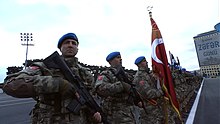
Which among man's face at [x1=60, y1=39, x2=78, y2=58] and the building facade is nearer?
man's face at [x1=60, y1=39, x2=78, y2=58]

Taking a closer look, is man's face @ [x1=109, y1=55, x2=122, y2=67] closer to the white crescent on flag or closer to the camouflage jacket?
the camouflage jacket

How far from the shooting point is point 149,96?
14.2ft

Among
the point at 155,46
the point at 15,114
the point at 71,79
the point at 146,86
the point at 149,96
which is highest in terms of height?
the point at 155,46

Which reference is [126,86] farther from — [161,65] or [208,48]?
[208,48]

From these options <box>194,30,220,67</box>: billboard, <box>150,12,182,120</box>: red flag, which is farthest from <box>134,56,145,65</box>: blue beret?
<box>194,30,220,67</box>: billboard

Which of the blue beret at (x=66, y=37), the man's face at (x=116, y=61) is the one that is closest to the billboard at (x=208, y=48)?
the man's face at (x=116, y=61)

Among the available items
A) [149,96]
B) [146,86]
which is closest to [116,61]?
[146,86]

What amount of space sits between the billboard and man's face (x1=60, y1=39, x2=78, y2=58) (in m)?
49.5

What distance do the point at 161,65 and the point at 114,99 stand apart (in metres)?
1.80

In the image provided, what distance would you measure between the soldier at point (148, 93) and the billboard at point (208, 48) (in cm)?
4703

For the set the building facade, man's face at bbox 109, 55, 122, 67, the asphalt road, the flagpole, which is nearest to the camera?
man's face at bbox 109, 55, 122, 67

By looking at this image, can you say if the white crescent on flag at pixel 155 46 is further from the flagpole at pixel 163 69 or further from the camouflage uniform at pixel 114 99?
the camouflage uniform at pixel 114 99

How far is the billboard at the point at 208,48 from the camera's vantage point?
48.2m

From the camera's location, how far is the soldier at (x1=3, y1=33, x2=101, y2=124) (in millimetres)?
1845
